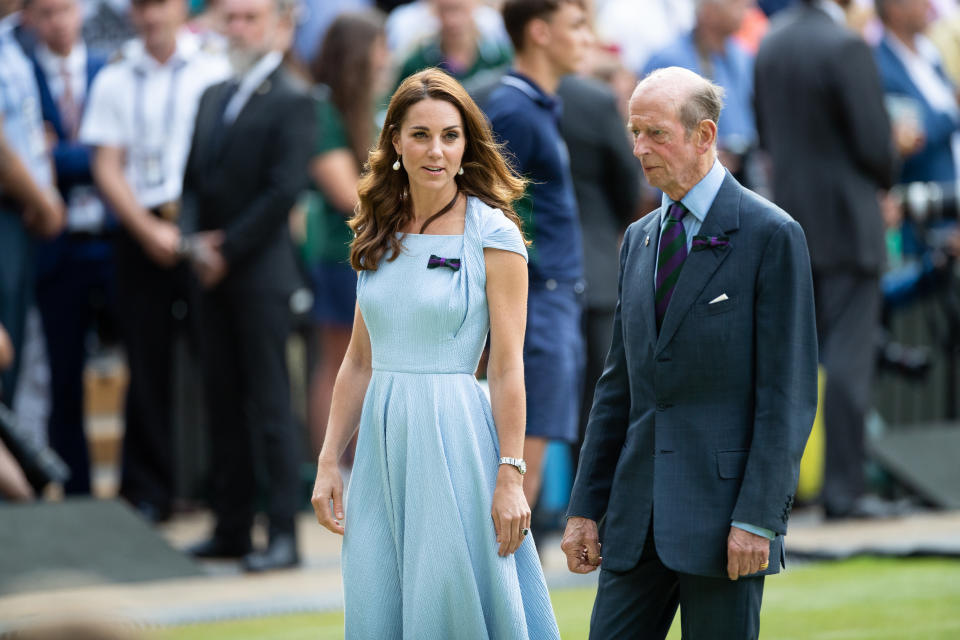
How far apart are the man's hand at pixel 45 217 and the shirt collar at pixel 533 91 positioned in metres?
2.93

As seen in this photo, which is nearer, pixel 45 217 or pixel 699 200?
pixel 699 200

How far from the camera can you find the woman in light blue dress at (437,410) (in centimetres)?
404

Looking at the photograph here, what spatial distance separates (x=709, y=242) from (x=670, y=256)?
0.12m

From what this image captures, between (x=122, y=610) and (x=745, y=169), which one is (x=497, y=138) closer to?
(x=745, y=169)

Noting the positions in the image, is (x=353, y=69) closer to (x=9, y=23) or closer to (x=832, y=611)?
(x=9, y=23)

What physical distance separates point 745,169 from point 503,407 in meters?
5.84

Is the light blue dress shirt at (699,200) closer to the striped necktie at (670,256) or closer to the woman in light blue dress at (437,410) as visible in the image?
the striped necktie at (670,256)

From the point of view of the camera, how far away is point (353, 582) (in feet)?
13.4

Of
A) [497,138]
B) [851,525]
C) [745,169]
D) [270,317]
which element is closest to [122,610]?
[497,138]

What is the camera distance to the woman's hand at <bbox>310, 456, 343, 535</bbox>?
4.20 m

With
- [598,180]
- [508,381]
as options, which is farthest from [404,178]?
[598,180]

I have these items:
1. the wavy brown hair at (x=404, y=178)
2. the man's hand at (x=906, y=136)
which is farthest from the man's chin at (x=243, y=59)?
the man's hand at (x=906, y=136)

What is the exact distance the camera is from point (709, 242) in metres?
3.76

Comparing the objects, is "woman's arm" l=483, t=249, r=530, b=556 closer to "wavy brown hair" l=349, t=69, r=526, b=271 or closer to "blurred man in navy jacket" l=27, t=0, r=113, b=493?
"wavy brown hair" l=349, t=69, r=526, b=271
